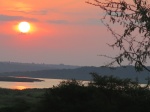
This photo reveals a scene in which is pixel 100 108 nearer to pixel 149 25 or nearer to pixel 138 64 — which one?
pixel 138 64

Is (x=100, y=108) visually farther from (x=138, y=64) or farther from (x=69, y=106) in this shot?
(x=138, y=64)

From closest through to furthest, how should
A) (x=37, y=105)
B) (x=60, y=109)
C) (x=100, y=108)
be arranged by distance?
(x=100, y=108) < (x=60, y=109) < (x=37, y=105)

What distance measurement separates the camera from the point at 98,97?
17969 millimetres

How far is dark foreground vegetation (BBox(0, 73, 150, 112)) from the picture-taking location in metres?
17.6

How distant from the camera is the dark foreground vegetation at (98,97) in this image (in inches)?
693

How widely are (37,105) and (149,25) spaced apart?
7400 mm

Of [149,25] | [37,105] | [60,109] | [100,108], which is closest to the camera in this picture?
[149,25]

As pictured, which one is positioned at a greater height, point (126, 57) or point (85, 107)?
point (126, 57)

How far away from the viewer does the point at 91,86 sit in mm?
19281

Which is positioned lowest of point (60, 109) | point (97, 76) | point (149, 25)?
point (60, 109)

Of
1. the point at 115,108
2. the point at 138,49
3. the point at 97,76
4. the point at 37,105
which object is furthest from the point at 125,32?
the point at 37,105

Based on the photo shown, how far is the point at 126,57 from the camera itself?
14.9 m

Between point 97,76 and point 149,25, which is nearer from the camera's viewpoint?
point 149,25

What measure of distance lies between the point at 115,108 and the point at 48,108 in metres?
3.11
